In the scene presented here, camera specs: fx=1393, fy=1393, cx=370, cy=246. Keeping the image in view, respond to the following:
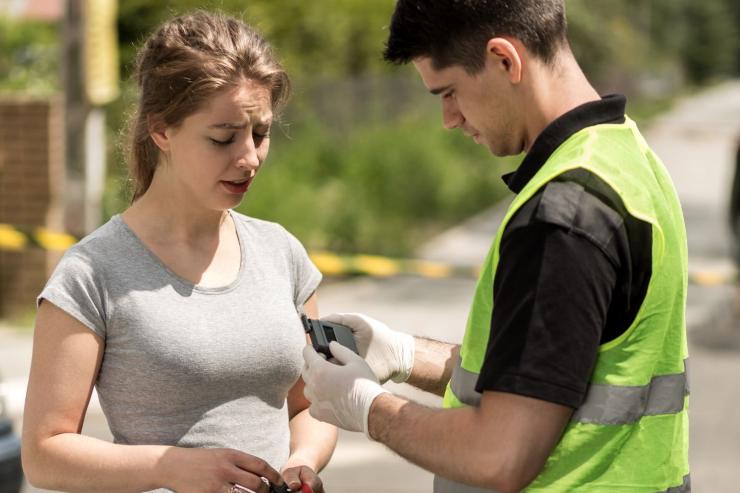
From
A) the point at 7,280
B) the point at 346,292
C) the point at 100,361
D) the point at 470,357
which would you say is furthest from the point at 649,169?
the point at 346,292

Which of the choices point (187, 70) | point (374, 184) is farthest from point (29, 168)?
point (187, 70)

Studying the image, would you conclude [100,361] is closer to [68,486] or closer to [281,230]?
[68,486]

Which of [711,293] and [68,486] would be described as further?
[711,293]

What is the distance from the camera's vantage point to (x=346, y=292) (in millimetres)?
11922

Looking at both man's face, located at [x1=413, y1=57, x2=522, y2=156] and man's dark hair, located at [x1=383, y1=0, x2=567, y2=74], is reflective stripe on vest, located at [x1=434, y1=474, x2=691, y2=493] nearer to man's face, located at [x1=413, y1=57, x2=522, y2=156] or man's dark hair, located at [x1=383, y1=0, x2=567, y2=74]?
man's face, located at [x1=413, y1=57, x2=522, y2=156]

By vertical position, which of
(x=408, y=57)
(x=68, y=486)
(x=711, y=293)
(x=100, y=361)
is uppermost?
(x=711, y=293)

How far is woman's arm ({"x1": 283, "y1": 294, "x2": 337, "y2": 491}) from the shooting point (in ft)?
9.63

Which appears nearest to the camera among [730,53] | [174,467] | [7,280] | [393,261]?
[174,467]

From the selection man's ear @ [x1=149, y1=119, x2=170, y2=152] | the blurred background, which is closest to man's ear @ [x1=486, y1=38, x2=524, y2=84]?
man's ear @ [x1=149, y1=119, x2=170, y2=152]

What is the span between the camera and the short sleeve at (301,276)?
304 cm

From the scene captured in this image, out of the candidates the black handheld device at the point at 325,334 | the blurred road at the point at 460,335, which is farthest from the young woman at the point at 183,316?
the blurred road at the point at 460,335

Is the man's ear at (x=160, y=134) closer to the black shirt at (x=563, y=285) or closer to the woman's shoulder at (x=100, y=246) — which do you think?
the woman's shoulder at (x=100, y=246)

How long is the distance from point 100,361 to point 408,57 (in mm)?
846

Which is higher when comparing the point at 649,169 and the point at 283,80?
the point at 283,80
